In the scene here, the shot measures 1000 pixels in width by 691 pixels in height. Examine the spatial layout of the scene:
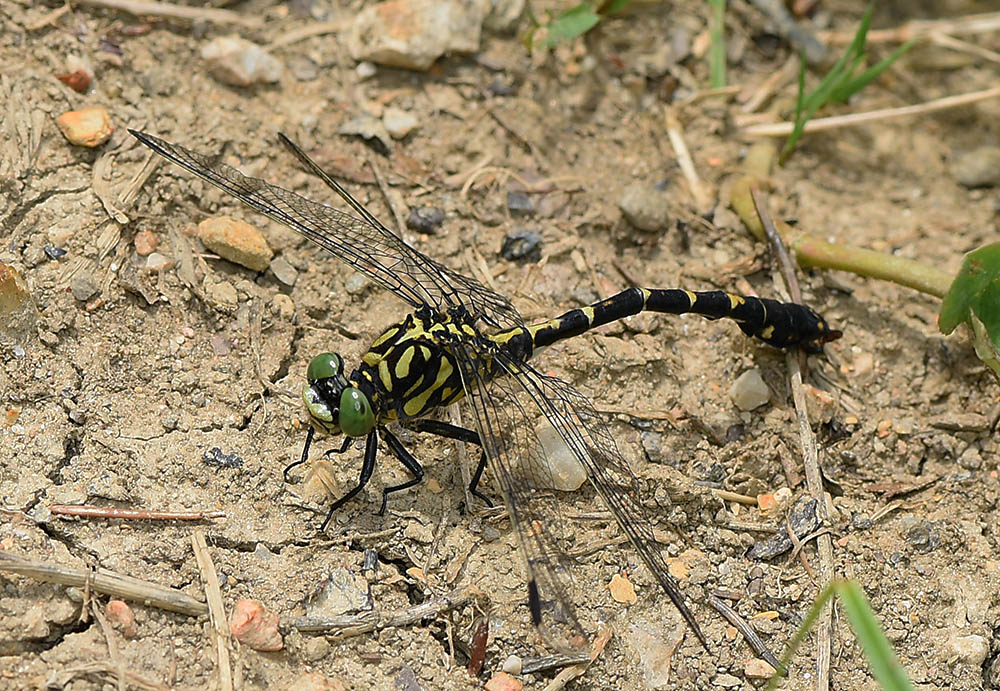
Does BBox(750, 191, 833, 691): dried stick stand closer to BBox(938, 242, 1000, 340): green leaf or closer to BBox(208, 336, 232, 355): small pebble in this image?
BBox(938, 242, 1000, 340): green leaf

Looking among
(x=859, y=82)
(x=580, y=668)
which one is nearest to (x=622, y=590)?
(x=580, y=668)

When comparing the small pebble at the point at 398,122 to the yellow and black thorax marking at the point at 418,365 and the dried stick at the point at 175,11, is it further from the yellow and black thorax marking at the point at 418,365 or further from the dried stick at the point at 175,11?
the yellow and black thorax marking at the point at 418,365

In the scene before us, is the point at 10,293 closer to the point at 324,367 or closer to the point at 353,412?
the point at 324,367

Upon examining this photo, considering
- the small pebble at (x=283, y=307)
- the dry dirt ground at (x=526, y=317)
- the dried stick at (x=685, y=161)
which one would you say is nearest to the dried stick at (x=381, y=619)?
the dry dirt ground at (x=526, y=317)

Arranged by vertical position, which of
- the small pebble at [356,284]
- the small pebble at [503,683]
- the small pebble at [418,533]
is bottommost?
the small pebble at [503,683]

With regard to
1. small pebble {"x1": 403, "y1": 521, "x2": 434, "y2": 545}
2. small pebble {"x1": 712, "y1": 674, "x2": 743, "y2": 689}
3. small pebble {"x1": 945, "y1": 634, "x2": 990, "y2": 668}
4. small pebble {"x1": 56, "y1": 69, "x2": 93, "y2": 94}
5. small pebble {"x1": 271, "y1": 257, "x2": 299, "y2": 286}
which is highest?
small pebble {"x1": 56, "y1": 69, "x2": 93, "y2": 94}

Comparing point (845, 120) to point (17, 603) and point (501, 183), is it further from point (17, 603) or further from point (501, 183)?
point (17, 603)

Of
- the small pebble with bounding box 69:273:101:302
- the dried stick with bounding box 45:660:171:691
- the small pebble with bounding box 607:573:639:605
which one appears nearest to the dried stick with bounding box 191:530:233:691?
the dried stick with bounding box 45:660:171:691
